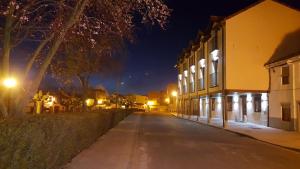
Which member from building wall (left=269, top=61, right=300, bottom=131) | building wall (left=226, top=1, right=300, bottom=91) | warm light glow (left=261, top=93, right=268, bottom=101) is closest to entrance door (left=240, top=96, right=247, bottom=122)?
warm light glow (left=261, top=93, right=268, bottom=101)

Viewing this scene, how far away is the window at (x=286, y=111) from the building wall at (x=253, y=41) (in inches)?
167

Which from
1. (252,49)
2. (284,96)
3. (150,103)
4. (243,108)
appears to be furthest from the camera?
(150,103)

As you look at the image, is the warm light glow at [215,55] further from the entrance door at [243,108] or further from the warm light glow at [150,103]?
the warm light glow at [150,103]

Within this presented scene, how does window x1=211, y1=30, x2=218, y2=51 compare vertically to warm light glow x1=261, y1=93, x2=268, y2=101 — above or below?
above

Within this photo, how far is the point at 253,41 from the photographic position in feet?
115

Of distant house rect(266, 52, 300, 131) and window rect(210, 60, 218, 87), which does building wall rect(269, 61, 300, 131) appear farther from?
window rect(210, 60, 218, 87)

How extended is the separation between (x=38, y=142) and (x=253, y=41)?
3015 cm

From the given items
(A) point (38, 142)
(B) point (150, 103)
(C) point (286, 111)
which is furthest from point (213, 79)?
(B) point (150, 103)

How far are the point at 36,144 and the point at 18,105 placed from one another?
12.0ft

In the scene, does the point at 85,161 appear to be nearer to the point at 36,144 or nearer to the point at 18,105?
the point at 18,105

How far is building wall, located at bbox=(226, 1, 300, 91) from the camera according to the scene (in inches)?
1353

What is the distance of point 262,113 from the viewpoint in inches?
1355

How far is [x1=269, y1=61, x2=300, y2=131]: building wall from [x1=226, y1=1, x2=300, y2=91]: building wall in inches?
74.7

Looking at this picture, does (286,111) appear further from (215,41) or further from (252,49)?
(215,41)
